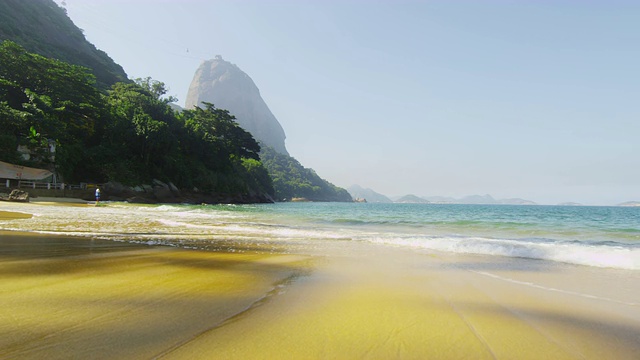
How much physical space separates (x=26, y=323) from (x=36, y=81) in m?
51.6

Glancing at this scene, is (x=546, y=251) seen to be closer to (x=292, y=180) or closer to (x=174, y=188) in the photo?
(x=174, y=188)

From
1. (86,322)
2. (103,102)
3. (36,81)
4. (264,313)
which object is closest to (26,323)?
(86,322)

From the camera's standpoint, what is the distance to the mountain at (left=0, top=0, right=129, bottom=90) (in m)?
65.1

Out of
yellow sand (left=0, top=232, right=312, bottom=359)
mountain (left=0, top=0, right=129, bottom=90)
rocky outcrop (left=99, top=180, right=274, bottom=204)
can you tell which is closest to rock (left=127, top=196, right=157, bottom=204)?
rocky outcrop (left=99, top=180, right=274, bottom=204)

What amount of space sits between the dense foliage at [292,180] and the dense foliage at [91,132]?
67986 mm

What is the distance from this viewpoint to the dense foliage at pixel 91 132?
32938mm

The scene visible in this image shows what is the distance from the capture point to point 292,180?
152625 millimetres

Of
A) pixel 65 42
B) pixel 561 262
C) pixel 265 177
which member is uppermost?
pixel 65 42

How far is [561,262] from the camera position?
7098 mm

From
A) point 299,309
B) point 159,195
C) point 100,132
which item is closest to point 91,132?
point 100,132

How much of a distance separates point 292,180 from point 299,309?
150 m

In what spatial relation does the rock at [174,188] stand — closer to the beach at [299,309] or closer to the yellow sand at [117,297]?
the yellow sand at [117,297]

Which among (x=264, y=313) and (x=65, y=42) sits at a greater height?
(x=65, y=42)

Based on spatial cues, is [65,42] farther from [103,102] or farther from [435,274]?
[435,274]
